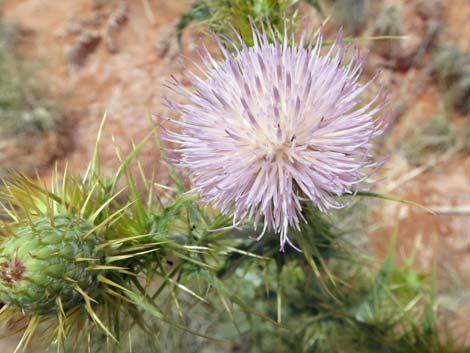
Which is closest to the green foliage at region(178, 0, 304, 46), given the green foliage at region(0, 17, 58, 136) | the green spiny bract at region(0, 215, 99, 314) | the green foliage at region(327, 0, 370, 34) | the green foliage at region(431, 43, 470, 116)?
the green spiny bract at region(0, 215, 99, 314)

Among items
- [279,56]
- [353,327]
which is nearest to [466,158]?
[353,327]

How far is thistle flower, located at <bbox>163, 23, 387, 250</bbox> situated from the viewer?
1.79 meters

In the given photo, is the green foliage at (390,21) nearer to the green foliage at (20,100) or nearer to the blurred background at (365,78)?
the blurred background at (365,78)

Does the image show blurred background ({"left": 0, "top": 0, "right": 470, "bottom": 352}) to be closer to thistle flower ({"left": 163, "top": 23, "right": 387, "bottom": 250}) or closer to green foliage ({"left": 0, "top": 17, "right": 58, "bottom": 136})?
green foliage ({"left": 0, "top": 17, "right": 58, "bottom": 136})

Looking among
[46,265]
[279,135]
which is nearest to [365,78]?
[279,135]

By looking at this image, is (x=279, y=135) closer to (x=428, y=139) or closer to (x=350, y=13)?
(x=428, y=139)

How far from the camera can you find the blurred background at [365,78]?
5402 millimetres

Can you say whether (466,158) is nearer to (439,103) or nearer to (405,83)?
(439,103)

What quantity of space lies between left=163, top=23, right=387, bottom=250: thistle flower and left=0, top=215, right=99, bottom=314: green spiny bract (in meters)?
0.56

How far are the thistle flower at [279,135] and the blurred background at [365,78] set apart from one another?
334cm

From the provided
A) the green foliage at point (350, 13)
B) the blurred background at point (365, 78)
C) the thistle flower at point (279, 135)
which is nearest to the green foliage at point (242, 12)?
the thistle flower at point (279, 135)

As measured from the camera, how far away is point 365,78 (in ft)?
19.7

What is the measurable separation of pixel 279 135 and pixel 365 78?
15.4 ft

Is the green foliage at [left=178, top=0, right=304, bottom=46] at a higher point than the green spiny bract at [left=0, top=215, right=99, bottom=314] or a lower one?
higher
